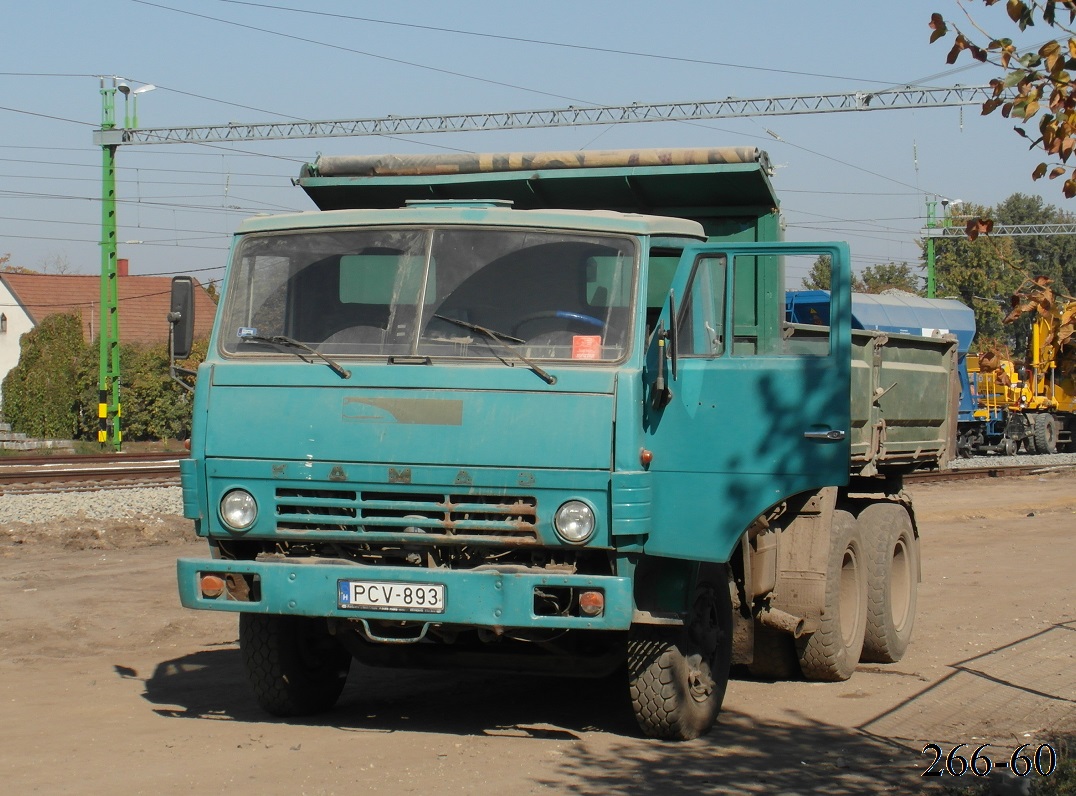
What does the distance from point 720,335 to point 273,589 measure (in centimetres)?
244

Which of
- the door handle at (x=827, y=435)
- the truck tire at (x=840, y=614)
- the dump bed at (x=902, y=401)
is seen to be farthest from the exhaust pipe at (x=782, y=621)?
the door handle at (x=827, y=435)

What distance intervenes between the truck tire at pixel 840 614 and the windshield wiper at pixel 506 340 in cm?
264

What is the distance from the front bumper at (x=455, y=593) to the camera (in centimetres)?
590

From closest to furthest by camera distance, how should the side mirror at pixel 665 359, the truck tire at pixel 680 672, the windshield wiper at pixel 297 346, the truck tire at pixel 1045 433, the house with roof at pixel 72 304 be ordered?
the side mirror at pixel 665 359 → the windshield wiper at pixel 297 346 → the truck tire at pixel 680 672 → the truck tire at pixel 1045 433 → the house with roof at pixel 72 304

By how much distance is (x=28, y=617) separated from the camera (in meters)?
10.3

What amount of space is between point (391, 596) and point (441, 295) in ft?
4.72

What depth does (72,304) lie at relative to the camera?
6731cm

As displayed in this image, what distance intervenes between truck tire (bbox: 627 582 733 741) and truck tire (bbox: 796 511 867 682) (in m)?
1.20

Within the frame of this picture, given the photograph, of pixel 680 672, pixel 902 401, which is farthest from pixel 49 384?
pixel 680 672

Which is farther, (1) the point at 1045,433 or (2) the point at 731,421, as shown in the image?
(1) the point at 1045,433

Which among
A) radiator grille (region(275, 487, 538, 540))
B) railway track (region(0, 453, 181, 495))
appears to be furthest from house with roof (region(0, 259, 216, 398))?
radiator grille (region(275, 487, 538, 540))

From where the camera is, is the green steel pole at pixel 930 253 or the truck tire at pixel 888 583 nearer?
the truck tire at pixel 888 583

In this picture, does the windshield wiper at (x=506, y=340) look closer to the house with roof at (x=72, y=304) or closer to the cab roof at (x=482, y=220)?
the cab roof at (x=482, y=220)

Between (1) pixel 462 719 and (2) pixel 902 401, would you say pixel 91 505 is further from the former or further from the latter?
(2) pixel 902 401
